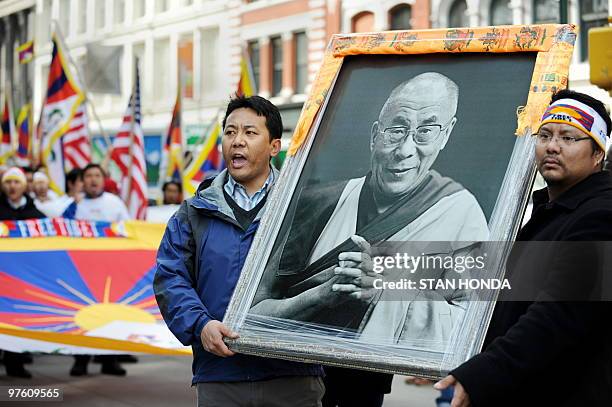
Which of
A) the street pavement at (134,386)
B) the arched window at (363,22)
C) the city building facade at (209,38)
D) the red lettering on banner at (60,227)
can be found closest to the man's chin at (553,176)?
the street pavement at (134,386)

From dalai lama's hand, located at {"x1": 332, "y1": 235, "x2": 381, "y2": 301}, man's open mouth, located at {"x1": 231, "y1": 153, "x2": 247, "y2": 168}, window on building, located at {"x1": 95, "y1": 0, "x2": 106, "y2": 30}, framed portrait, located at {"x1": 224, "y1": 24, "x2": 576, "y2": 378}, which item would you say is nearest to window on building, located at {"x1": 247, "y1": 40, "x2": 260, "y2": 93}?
window on building, located at {"x1": 95, "y1": 0, "x2": 106, "y2": 30}

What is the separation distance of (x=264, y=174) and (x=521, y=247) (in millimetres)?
1271

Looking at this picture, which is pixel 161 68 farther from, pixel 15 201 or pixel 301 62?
pixel 15 201

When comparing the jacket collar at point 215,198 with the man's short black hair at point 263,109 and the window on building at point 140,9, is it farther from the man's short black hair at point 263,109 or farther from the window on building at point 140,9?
the window on building at point 140,9

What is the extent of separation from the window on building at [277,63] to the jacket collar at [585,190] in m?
27.6

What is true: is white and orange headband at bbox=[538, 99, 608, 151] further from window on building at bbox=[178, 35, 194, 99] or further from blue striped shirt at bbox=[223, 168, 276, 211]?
window on building at bbox=[178, 35, 194, 99]

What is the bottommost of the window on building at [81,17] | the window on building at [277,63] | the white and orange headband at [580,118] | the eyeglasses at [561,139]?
the window on building at [277,63]

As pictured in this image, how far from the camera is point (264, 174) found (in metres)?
3.81

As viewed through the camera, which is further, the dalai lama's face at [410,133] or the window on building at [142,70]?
the window on building at [142,70]

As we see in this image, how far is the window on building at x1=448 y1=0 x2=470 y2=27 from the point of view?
24.3 metres

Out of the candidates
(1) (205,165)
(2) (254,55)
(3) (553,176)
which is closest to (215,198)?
(3) (553,176)

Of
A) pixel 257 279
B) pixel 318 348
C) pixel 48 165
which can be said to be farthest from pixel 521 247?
pixel 48 165

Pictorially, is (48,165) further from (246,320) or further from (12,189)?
(246,320)

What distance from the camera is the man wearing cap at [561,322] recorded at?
2.61 m
